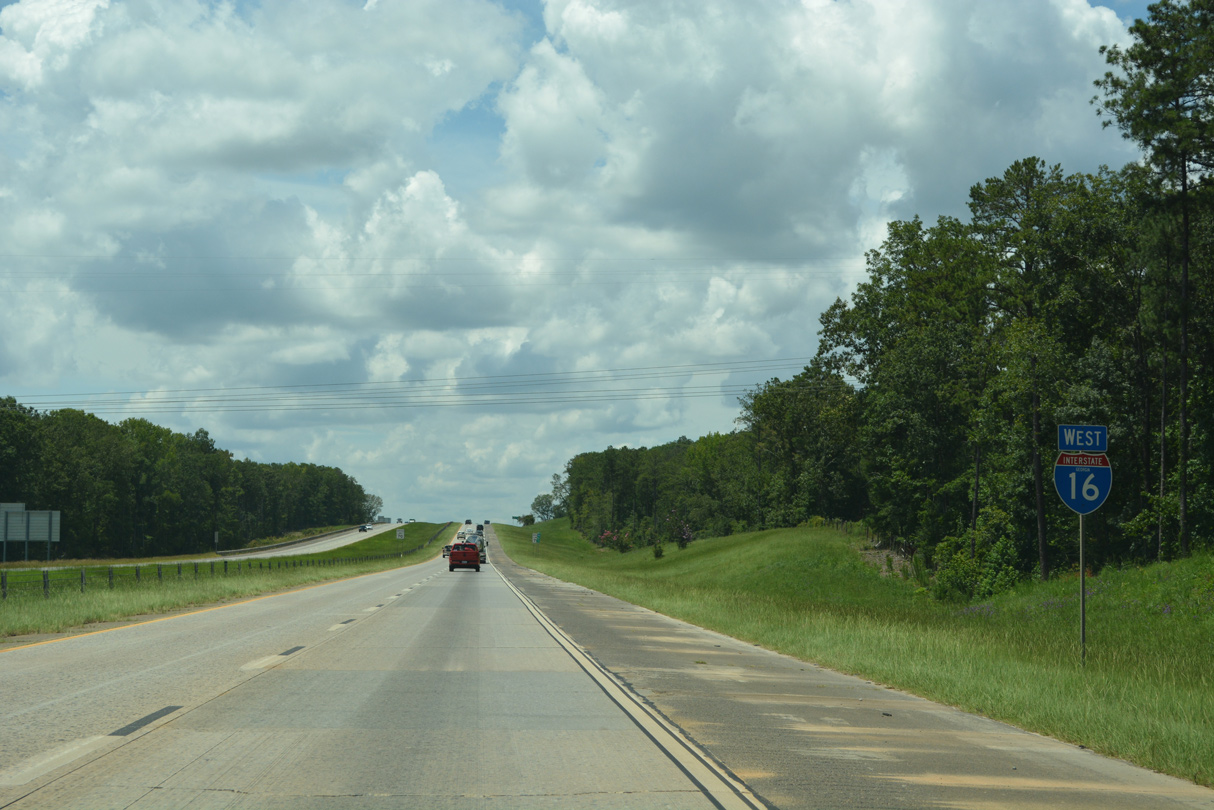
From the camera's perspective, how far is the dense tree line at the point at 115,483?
351 feet

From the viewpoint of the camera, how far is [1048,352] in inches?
1705

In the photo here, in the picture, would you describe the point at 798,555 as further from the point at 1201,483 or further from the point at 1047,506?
the point at 1201,483

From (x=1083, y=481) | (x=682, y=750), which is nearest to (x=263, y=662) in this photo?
(x=682, y=750)

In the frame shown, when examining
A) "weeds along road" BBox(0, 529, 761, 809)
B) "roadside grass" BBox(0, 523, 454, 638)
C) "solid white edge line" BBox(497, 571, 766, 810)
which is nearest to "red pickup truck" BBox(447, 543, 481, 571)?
"roadside grass" BBox(0, 523, 454, 638)

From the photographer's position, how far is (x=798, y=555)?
70.8 metres

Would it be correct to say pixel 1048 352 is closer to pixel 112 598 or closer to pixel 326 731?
pixel 112 598

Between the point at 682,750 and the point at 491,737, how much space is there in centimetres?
163

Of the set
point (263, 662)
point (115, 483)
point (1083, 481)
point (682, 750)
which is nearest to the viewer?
point (682, 750)

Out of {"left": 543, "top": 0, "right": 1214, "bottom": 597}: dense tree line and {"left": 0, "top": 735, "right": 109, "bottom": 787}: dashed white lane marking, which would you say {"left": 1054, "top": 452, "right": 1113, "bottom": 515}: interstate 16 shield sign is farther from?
{"left": 543, "top": 0, "right": 1214, "bottom": 597}: dense tree line

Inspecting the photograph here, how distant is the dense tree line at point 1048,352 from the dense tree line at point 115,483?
3422 inches

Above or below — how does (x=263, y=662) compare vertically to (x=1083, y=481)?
below

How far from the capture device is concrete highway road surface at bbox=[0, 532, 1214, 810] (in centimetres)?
643

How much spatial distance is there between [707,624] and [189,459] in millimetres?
149301

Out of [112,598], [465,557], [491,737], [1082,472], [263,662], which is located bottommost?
[465,557]
